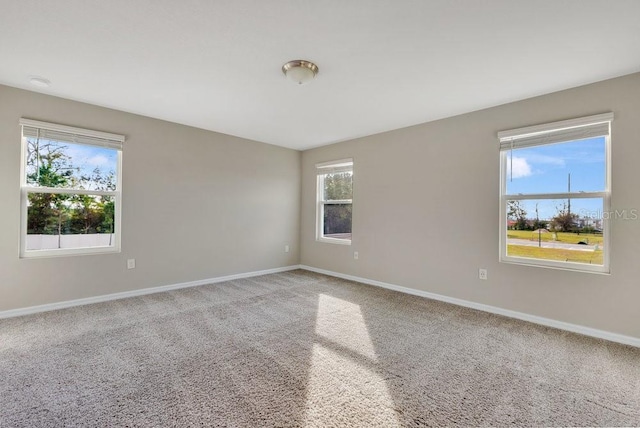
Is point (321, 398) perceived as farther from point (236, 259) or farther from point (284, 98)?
point (236, 259)

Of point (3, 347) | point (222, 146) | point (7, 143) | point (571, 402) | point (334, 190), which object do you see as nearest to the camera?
point (571, 402)

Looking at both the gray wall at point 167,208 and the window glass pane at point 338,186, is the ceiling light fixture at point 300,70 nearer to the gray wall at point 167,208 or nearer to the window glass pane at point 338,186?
the gray wall at point 167,208

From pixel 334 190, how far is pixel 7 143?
4.16 metres

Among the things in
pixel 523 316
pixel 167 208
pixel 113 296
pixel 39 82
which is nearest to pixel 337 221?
pixel 167 208

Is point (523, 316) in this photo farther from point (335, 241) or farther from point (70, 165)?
point (70, 165)

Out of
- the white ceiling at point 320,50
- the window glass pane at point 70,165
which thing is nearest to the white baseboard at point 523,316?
the white ceiling at point 320,50

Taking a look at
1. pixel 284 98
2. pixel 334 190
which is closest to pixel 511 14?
pixel 284 98

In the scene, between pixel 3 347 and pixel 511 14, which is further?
pixel 3 347

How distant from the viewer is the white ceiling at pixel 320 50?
1.79 metres

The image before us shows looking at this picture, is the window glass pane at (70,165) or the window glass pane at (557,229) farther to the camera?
the window glass pane at (70,165)

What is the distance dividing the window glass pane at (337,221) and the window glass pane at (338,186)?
0.54 ft

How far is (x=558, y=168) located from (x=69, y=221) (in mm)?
5489

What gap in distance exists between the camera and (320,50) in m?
2.23

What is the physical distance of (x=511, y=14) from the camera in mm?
1798
